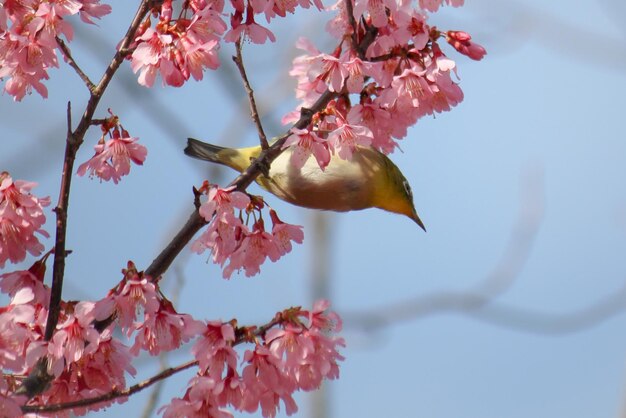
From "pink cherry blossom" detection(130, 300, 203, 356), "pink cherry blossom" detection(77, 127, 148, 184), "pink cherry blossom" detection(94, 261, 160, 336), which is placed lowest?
"pink cherry blossom" detection(130, 300, 203, 356)

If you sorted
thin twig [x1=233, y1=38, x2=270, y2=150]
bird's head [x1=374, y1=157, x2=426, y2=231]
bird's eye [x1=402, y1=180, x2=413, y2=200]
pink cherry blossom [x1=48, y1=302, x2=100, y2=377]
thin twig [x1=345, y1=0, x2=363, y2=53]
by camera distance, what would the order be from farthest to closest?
bird's eye [x1=402, y1=180, x2=413, y2=200], bird's head [x1=374, y1=157, x2=426, y2=231], thin twig [x1=345, y1=0, x2=363, y2=53], thin twig [x1=233, y1=38, x2=270, y2=150], pink cherry blossom [x1=48, y1=302, x2=100, y2=377]

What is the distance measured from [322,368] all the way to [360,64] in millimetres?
887

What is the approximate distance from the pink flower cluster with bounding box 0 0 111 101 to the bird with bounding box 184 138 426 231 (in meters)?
1.07

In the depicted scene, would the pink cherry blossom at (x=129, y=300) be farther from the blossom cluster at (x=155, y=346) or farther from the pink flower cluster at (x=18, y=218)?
the pink flower cluster at (x=18, y=218)

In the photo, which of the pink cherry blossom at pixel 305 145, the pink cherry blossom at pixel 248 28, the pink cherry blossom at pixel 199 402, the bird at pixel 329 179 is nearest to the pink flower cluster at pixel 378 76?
the pink cherry blossom at pixel 305 145

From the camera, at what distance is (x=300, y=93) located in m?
3.08

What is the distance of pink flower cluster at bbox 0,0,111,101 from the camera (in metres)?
2.46

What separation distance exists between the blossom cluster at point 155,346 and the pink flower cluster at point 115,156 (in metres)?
0.36

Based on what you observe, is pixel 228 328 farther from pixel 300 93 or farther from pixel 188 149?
pixel 188 149

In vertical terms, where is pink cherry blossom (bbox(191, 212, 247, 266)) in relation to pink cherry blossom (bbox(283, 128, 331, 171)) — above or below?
below

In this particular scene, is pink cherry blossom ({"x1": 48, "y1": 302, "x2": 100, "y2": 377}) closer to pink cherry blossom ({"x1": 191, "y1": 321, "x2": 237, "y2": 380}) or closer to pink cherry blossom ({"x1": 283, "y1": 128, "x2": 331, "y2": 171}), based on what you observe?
pink cherry blossom ({"x1": 191, "y1": 321, "x2": 237, "y2": 380})

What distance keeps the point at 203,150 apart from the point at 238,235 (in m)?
1.14

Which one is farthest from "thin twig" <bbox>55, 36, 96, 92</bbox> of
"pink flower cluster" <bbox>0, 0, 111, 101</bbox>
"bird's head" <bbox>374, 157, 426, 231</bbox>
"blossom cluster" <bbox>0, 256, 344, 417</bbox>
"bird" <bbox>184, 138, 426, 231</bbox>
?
"bird's head" <bbox>374, 157, 426, 231</bbox>

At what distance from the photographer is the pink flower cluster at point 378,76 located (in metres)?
2.60
